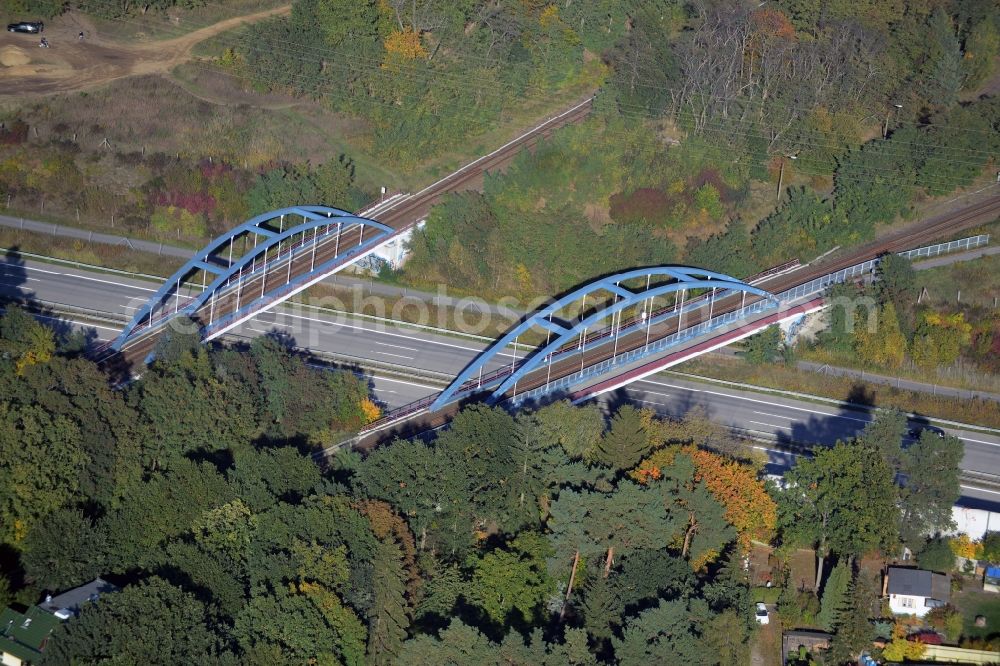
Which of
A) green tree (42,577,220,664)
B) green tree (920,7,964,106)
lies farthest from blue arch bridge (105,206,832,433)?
green tree (920,7,964,106)

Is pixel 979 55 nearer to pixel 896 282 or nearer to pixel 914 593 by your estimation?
pixel 896 282

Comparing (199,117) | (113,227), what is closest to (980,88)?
(199,117)

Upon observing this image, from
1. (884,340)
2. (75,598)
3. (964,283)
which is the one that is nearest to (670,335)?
(884,340)

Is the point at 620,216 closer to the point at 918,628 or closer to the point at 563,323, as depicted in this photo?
the point at 563,323

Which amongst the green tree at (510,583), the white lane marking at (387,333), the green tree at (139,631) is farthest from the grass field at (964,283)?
the green tree at (139,631)

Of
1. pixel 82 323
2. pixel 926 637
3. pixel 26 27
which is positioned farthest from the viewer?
pixel 26 27

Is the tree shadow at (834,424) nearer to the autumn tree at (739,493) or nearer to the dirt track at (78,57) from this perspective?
the autumn tree at (739,493)
